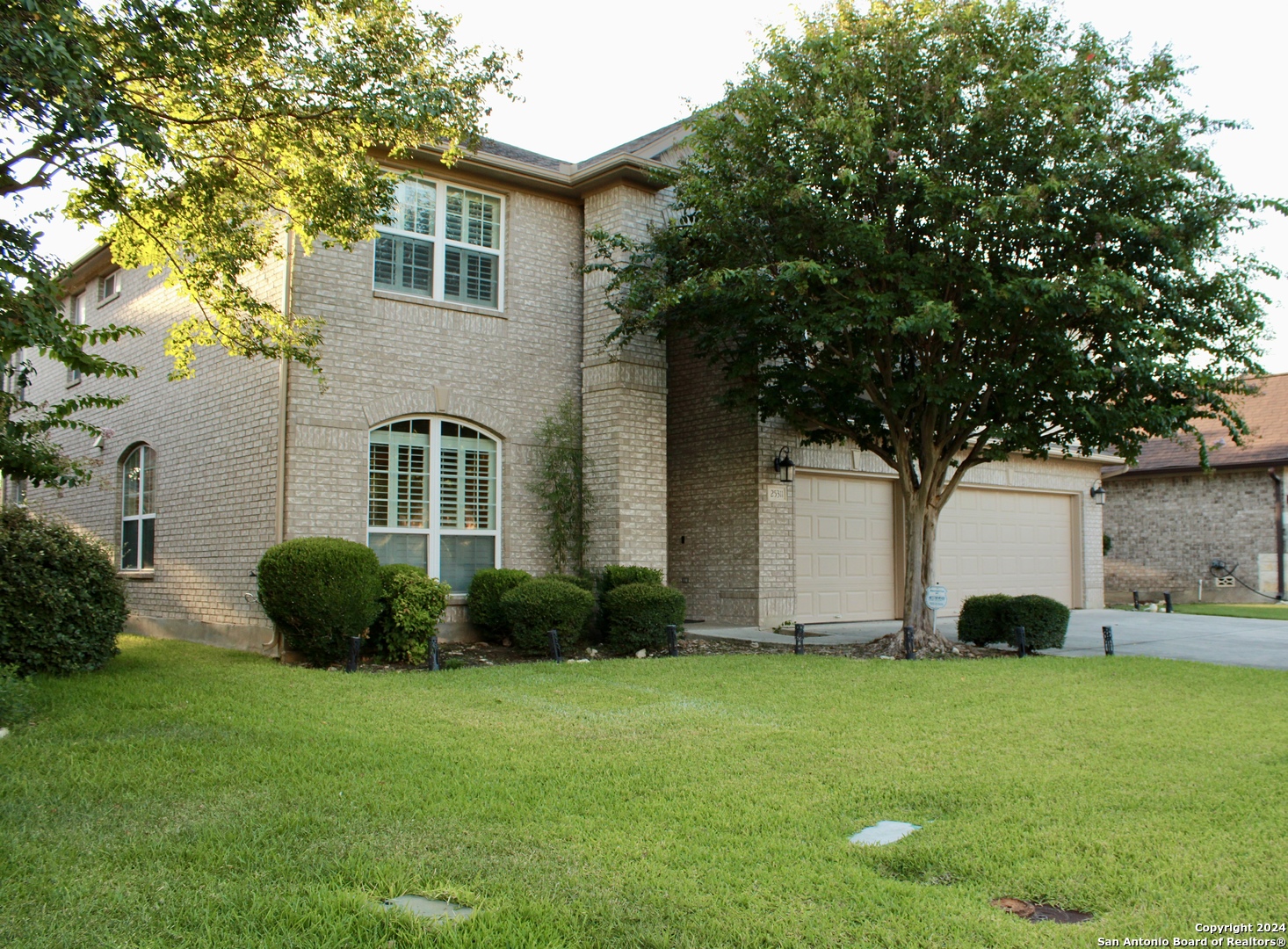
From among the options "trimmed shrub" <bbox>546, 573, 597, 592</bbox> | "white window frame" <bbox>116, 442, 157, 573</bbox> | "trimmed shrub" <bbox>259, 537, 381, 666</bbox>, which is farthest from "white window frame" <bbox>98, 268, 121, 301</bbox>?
"trimmed shrub" <bbox>546, 573, 597, 592</bbox>

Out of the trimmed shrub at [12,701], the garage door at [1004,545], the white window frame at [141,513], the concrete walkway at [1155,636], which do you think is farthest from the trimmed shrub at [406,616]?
the garage door at [1004,545]

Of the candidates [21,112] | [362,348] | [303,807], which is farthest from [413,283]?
[303,807]

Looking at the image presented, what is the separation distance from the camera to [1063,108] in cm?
1062

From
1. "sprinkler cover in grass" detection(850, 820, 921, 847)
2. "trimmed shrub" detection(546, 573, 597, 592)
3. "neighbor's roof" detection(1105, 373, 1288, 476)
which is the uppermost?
"neighbor's roof" detection(1105, 373, 1288, 476)

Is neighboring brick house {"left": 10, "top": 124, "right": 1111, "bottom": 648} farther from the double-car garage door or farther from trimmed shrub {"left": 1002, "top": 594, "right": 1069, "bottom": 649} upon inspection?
trimmed shrub {"left": 1002, "top": 594, "right": 1069, "bottom": 649}

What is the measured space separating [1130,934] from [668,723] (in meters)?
4.27

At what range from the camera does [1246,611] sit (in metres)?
21.8

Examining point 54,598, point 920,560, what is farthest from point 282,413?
point 920,560

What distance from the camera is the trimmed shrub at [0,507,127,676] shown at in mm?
9102

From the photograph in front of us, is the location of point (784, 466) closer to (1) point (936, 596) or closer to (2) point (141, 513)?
(1) point (936, 596)

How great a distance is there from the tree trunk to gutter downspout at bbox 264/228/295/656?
310 inches

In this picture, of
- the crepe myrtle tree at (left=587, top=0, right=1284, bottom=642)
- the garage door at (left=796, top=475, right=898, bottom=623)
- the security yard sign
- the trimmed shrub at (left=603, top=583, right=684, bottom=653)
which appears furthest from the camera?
the garage door at (left=796, top=475, right=898, bottom=623)

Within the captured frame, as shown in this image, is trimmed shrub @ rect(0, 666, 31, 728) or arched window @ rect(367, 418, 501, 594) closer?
trimmed shrub @ rect(0, 666, 31, 728)

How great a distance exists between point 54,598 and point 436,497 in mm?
4761
